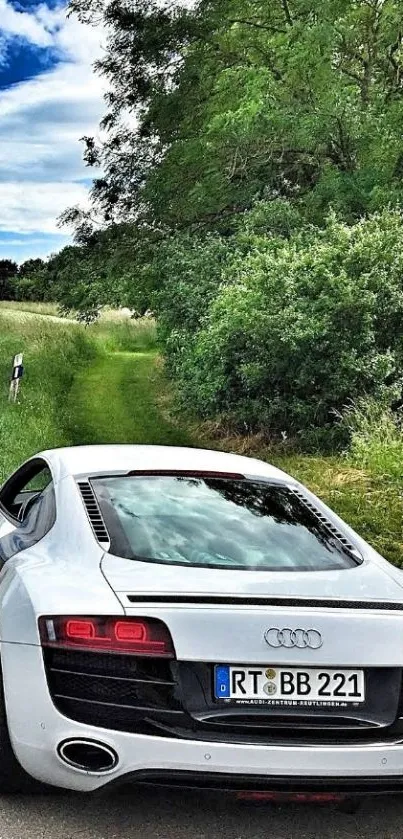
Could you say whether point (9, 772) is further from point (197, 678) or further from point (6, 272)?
point (6, 272)

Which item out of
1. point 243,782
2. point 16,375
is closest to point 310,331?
point 16,375

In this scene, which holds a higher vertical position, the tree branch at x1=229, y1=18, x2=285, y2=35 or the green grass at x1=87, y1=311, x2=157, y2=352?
the tree branch at x1=229, y1=18, x2=285, y2=35

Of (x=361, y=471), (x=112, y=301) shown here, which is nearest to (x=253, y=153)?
(x=112, y=301)

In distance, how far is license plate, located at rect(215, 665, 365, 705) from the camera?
11.4 feet

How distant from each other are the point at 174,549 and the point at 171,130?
25.4 meters

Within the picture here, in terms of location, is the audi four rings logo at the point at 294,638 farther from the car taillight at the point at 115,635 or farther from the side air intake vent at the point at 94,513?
the side air intake vent at the point at 94,513

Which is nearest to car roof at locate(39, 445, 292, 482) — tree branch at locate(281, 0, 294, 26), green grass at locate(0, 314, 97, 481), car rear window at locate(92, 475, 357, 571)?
car rear window at locate(92, 475, 357, 571)

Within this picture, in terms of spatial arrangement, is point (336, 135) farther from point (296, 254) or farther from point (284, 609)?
point (284, 609)

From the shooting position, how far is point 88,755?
142 inches

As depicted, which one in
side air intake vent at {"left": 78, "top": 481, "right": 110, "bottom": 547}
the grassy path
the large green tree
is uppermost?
the large green tree

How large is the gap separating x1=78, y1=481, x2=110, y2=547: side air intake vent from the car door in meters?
0.14

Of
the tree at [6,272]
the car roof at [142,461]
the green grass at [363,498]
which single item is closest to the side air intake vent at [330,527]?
the car roof at [142,461]

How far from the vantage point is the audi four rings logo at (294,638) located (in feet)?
11.4

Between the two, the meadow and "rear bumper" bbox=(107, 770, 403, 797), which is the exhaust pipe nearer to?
"rear bumper" bbox=(107, 770, 403, 797)
